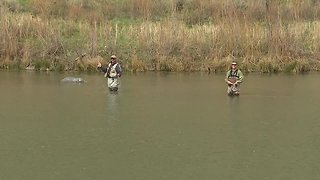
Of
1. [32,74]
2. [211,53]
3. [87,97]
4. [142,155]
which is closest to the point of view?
[142,155]

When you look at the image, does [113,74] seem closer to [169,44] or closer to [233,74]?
[233,74]

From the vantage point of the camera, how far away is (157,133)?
10125mm

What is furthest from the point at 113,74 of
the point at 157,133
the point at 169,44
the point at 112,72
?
the point at 169,44

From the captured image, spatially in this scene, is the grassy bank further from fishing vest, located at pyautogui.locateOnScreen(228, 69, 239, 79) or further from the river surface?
fishing vest, located at pyautogui.locateOnScreen(228, 69, 239, 79)

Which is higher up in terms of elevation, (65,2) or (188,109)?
(65,2)

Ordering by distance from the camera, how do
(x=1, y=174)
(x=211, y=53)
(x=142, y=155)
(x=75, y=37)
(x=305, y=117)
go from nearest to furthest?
(x=1, y=174) < (x=142, y=155) < (x=305, y=117) < (x=211, y=53) < (x=75, y=37)

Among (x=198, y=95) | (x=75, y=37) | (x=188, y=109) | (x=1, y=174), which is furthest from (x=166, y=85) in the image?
(x=1, y=174)

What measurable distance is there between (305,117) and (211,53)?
36.5 ft

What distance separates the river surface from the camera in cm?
780

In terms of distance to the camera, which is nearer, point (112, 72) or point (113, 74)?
point (112, 72)

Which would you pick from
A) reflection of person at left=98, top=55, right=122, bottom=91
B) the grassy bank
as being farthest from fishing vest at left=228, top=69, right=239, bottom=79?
the grassy bank

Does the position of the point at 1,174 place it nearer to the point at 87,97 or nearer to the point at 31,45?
the point at 87,97

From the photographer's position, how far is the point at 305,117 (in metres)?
12.0

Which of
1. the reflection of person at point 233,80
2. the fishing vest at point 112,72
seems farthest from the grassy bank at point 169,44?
the reflection of person at point 233,80
